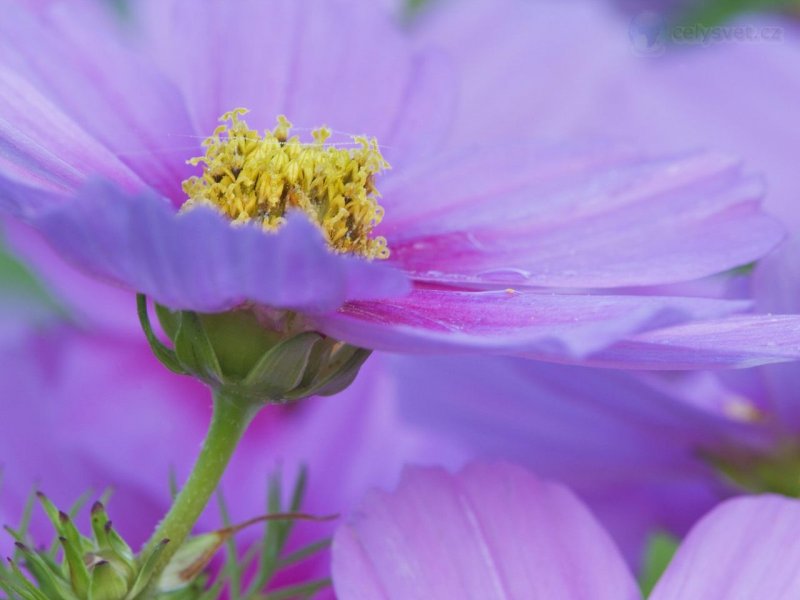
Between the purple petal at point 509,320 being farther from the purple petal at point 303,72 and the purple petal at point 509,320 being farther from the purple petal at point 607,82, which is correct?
the purple petal at point 607,82

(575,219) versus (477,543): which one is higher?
(575,219)

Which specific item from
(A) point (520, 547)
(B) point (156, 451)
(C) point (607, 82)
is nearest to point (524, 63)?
(C) point (607, 82)

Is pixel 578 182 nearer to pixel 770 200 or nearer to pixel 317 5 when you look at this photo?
pixel 317 5

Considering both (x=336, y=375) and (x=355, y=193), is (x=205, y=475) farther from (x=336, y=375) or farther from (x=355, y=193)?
(x=355, y=193)

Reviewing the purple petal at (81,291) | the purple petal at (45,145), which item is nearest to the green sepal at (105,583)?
the purple petal at (45,145)

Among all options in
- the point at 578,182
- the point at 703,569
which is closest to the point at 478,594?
the point at 703,569

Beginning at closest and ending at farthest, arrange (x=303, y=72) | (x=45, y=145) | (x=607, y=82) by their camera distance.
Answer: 1. (x=45, y=145)
2. (x=303, y=72)
3. (x=607, y=82)

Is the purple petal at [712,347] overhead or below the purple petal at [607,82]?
below
